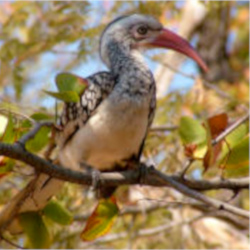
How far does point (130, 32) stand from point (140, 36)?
5 cm

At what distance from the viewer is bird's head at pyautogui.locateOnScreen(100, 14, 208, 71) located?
3.16m

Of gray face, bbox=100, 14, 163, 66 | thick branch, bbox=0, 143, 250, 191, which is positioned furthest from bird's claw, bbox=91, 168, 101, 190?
gray face, bbox=100, 14, 163, 66

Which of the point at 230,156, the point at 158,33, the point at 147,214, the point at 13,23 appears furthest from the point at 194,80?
the point at 230,156

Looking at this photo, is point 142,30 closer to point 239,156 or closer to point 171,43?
point 171,43

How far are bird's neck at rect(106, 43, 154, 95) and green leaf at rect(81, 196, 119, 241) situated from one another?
59 centimetres

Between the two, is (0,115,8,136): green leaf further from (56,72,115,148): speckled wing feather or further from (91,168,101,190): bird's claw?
(56,72,115,148): speckled wing feather

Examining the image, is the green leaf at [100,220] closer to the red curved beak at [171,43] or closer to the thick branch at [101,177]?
the thick branch at [101,177]

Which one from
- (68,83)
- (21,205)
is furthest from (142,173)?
(68,83)

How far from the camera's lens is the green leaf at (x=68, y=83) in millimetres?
2141

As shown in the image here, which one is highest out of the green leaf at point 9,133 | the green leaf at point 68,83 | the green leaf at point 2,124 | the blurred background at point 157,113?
the green leaf at point 68,83

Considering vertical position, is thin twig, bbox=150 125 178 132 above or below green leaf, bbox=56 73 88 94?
below

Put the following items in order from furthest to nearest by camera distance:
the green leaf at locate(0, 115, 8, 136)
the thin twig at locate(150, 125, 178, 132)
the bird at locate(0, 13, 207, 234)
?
the thin twig at locate(150, 125, 178, 132)
the bird at locate(0, 13, 207, 234)
the green leaf at locate(0, 115, 8, 136)

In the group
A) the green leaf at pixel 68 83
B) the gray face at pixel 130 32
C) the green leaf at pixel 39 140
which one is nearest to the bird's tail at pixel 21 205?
the green leaf at pixel 39 140

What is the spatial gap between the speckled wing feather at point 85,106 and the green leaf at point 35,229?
41cm
